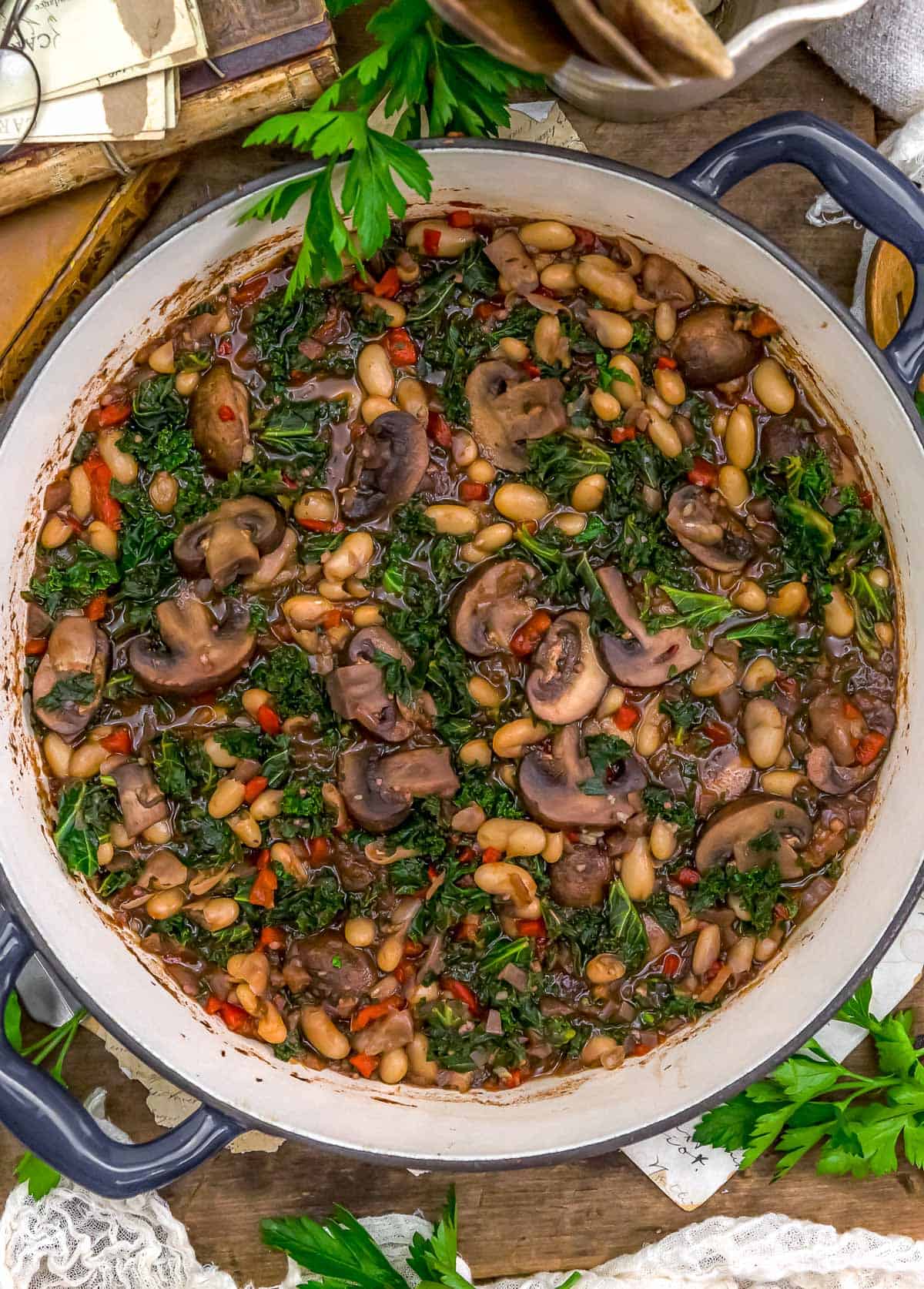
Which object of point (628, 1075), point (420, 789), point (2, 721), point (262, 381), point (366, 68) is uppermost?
point (366, 68)

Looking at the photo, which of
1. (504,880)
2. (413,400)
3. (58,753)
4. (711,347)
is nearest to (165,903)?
(58,753)

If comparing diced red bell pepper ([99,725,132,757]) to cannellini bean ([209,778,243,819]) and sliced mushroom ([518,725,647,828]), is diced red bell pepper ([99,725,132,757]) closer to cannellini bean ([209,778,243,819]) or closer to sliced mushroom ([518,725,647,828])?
cannellini bean ([209,778,243,819])

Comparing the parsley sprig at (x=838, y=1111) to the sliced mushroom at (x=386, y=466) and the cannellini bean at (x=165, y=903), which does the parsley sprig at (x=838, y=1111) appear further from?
the sliced mushroom at (x=386, y=466)

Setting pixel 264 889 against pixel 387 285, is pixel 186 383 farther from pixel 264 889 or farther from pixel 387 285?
pixel 264 889

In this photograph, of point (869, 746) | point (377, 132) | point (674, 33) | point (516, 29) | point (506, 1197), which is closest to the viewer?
point (674, 33)

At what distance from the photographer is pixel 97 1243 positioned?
3174mm

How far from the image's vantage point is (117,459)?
2811mm

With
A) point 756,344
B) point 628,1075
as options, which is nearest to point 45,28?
point 756,344

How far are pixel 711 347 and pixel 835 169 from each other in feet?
1.60

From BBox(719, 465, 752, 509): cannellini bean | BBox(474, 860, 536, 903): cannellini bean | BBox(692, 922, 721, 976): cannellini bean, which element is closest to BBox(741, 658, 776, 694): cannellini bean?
BBox(719, 465, 752, 509): cannellini bean

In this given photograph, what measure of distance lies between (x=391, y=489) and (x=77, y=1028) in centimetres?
176

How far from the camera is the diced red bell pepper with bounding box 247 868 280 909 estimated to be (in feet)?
9.41

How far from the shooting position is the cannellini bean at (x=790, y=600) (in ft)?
9.24

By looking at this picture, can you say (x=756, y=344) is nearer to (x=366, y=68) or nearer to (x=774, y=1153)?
(x=366, y=68)
